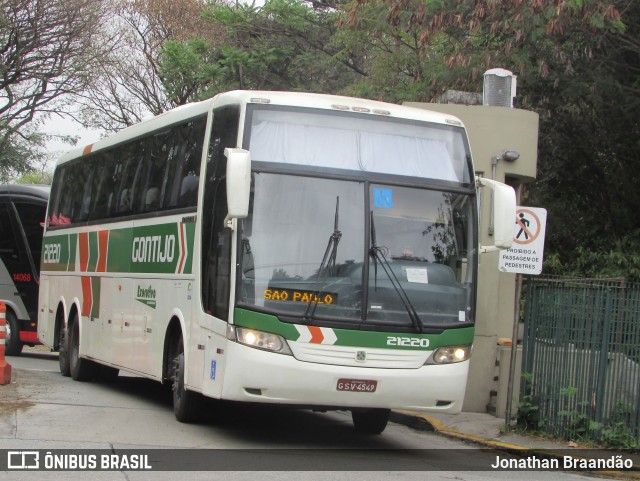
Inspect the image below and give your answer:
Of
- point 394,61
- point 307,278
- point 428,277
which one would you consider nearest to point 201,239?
point 307,278

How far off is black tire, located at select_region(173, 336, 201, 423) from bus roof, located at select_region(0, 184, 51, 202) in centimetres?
1094

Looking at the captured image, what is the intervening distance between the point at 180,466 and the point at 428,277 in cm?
312

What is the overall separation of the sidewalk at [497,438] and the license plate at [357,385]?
2542 mm

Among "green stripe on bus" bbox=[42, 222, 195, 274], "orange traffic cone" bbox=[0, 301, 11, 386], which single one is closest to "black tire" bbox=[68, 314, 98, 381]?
"green stripe on bus" bbox=[42, 222, 195, 274]

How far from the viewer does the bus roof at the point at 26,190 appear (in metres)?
21.5

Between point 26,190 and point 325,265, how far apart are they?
532 inches

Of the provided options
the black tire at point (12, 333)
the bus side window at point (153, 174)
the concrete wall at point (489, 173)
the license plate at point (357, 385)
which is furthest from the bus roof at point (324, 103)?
the black tire at point (12, 333)

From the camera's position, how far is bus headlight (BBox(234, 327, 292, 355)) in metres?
9.53

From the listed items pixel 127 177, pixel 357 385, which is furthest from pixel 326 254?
pixel 127 177

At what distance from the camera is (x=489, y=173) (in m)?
14.1

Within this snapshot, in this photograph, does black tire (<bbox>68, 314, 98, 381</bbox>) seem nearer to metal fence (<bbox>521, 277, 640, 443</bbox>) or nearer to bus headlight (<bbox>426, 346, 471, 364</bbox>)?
metal fence (<bbox>521, 277, 640, 443</bbox>)

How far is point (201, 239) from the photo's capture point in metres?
10.8

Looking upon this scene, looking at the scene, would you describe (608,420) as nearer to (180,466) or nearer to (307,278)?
(307,278)

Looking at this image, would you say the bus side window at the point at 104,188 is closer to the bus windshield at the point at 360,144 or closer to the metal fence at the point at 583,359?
the bus windshield at the point at 360,144
